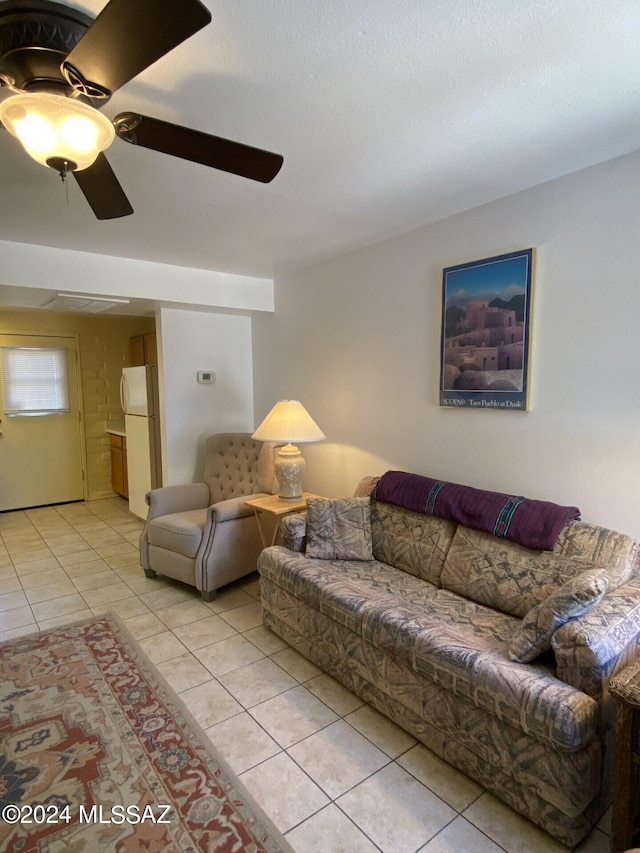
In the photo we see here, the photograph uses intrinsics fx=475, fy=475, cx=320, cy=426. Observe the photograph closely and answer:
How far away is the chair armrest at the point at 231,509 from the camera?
314cm

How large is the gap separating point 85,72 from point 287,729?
2.30 meters

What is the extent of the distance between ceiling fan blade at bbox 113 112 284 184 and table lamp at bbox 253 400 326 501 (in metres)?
1.68

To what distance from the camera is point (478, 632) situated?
1.91 m

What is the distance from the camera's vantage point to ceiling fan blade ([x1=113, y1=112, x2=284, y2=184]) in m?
1.29

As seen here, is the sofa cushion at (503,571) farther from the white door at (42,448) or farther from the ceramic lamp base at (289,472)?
the white door at (42,448)

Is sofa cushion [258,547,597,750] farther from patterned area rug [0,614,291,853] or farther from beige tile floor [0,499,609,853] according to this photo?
patterned area rug [0,614,291,853]

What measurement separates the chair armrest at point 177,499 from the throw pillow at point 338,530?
4.45 ft

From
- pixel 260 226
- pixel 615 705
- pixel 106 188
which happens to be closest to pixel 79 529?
pixel 260 226

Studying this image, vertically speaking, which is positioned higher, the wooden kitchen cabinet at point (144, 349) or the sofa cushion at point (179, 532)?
the wooden kitchen cabinet at point (144, 349)

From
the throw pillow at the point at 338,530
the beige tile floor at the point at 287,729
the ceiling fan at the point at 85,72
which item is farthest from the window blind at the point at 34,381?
the ceiling fan at the point at 85,72

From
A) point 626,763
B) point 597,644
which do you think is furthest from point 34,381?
point 626,763

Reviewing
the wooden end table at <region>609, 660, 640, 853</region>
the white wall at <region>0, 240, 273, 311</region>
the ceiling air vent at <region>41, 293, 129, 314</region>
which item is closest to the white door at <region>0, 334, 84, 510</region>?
the ceiling air vent at <region>41, 293, 129, 314</region>

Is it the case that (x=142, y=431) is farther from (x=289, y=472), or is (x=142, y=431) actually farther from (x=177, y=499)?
(x=289, y=472)

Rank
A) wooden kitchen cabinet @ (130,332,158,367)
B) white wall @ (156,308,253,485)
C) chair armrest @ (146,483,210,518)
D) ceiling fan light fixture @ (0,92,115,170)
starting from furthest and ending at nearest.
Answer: wooden kitchen cabinet @ (130,332,158,367), white wall @ (156,308,253,485), chair armrest @ (146,483,210,518), ceiling fan light fixture @ (0,92,115,170)
